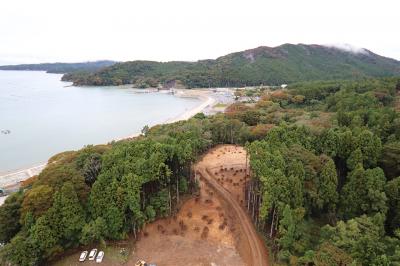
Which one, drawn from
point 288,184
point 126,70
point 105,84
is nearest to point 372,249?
point 288,184

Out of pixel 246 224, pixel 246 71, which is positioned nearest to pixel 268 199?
pixel 246 224

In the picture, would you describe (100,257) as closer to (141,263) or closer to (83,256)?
(83,256)

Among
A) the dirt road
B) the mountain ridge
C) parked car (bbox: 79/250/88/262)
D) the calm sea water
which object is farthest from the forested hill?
parked car (bbox: 79/250/88/262)

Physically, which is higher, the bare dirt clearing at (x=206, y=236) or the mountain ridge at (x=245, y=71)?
the mountain ridge at (x=245, y=71)

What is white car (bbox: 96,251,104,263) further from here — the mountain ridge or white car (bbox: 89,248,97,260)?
the mountain ridge

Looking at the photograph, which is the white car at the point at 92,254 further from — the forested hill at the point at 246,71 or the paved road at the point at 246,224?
the forested hill at the point at 246,71

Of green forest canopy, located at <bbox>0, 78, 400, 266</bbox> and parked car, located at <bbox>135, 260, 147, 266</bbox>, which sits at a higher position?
green forest canopy, located at <bbox>0, 78, 400, 266</bbox>

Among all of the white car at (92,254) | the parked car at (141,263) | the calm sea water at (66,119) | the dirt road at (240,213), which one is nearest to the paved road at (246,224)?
the dirt road at (240,213)
